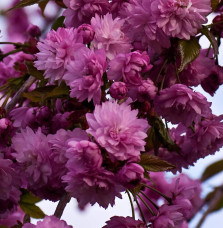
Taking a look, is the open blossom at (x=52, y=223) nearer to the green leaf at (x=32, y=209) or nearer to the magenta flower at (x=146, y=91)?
the magenta flower at (x=146, y=91)

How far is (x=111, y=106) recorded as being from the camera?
1352mm

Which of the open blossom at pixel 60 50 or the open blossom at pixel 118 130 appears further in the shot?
the open blossom at pixel 60 50

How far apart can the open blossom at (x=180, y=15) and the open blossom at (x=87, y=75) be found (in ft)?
0.62

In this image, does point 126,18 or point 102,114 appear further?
point 126,18

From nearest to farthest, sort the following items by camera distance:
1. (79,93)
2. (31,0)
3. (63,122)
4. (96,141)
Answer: (96,141)
(79,93)
(63,122)
(31,0)

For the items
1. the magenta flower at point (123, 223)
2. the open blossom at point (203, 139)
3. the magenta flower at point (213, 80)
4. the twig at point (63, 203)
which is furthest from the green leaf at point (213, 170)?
the twig at point (63, 203)

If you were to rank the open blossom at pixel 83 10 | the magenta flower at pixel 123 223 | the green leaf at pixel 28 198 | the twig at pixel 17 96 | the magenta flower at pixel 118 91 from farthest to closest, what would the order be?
the green leaf at pixel 28 198 → the twig at pixel 17 96 → the open blossom at pixel 83 10 → the magenta flower at pixel 123 223 → the magenta flower at pixel 118 91

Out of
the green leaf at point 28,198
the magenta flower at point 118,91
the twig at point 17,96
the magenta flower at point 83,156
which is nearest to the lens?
the magenta flower at point 83,156

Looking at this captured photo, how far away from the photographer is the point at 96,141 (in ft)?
4.29

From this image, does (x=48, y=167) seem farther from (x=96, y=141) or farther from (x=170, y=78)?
(x=170, y=78)

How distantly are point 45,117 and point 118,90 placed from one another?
270 millimetres

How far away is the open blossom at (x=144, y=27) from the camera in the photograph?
1501 millimetres

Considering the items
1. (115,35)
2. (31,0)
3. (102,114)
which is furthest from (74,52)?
(31,0)

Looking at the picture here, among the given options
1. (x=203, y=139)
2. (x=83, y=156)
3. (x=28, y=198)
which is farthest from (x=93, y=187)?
(x=28, y=198)
